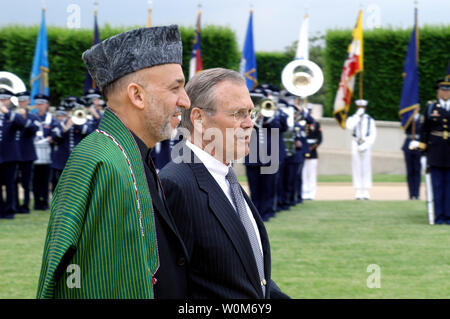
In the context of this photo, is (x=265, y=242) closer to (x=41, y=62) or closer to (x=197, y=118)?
(x=197, y=118)

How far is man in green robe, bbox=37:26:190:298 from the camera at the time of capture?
179cm

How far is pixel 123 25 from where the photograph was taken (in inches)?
973

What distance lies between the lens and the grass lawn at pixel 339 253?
636 cm

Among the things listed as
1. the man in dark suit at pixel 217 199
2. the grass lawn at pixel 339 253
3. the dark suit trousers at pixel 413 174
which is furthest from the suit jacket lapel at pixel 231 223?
the dark suit trousers at pixel 413 174

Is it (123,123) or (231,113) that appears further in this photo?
(231,113)

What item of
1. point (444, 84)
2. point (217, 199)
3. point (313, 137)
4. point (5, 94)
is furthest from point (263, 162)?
point (217, 199)

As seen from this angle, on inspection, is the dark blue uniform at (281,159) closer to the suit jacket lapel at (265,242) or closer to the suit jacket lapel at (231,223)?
the suit jacket lapel at (265,242)

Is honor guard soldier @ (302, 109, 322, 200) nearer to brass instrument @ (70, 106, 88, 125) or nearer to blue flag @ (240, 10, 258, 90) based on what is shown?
blue flag @ (240, 10, 258, 90)
